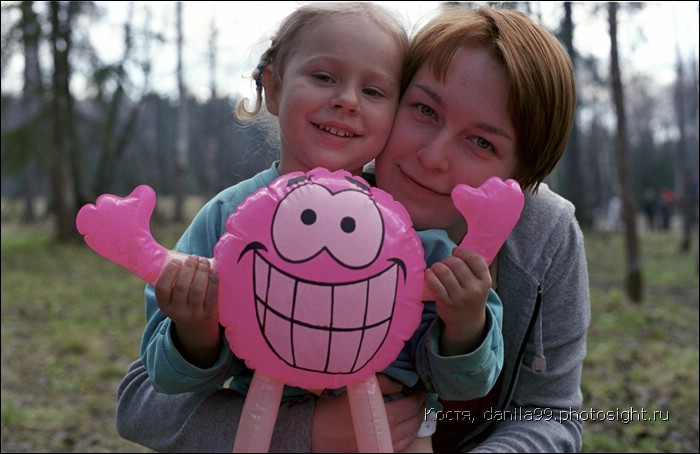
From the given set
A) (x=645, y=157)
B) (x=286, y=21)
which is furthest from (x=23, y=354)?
(x=645, y=157)

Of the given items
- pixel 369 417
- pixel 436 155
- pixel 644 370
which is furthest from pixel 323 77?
pixel 644 370

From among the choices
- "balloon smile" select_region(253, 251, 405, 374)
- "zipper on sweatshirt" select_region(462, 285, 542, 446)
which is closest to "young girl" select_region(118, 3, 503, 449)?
"balloon smile" select_region(253, 251, 405, 374)

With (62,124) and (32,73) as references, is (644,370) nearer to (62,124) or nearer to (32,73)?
(62,124)

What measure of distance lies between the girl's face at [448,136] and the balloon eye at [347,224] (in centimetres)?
38

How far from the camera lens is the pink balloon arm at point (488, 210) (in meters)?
1.31

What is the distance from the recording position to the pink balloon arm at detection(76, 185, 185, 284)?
1245 mm

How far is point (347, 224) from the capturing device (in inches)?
47.0

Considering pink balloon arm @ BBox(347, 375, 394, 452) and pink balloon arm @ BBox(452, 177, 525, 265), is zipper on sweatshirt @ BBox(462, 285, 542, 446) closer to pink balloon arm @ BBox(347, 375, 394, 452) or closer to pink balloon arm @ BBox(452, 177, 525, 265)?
pink balloon arm @ BBox(452, 177, 525, 265)

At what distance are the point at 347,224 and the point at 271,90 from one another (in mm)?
672

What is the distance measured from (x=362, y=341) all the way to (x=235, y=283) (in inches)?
10.0

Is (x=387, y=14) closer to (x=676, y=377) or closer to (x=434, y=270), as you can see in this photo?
(x=434, y=270)

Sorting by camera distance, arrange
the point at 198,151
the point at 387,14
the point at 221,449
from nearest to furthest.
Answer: the point at 221,449 < the point at 387,14 < the point at 198,151

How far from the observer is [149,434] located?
1684 mm

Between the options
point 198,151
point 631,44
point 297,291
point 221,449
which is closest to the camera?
point 297,291
